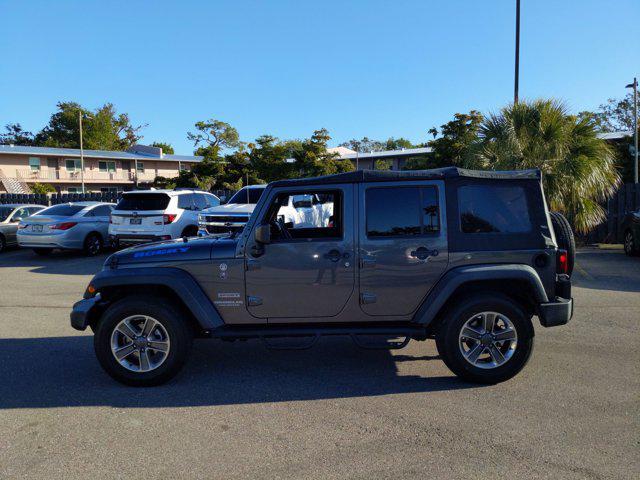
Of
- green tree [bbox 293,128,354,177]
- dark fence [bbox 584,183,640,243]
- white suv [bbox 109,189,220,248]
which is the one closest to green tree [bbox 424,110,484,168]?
green tree [bbox 293,128,354,177]

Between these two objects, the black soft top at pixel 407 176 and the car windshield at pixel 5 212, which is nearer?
the black soft top at pixel 407 176

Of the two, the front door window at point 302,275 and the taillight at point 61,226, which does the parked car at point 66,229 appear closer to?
the taillight at point 61,226

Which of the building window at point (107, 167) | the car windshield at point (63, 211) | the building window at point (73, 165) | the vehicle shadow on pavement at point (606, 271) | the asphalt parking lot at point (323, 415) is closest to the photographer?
the asphalt parking lot at point (323, 415)

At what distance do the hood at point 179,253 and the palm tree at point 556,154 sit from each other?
33.3 ft

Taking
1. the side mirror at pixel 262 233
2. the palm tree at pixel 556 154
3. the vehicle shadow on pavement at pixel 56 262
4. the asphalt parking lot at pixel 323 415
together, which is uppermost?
the palm tree at pixel 556 154

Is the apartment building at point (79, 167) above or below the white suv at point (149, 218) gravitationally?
above

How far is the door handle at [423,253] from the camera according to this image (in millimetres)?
4723

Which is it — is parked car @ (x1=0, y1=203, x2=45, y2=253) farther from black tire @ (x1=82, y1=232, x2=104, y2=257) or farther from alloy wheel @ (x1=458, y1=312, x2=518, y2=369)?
alloy wheel @ (x1=458, y1=312, x2=518, y2=369)

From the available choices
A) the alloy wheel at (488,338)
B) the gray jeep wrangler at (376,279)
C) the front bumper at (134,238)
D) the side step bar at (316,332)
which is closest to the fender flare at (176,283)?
the gray jeep wrangler at (376,279)

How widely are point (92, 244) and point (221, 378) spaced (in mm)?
11370

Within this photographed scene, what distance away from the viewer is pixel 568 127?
44.8 ft

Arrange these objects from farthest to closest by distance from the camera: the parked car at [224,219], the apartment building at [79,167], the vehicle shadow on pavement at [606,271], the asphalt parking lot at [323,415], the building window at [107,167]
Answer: the building window at [107,167] → the apartment building at [79,167] → the parked car at [224,219] → the vehicle shadow on pavement at [606,271] → the asphalt parking lot at [323,415]

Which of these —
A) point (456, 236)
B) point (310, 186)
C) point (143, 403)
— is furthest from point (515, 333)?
point (143, 403)

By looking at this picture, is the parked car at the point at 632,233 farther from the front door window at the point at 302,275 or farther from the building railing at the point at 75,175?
the building railing at the point at 75,175
